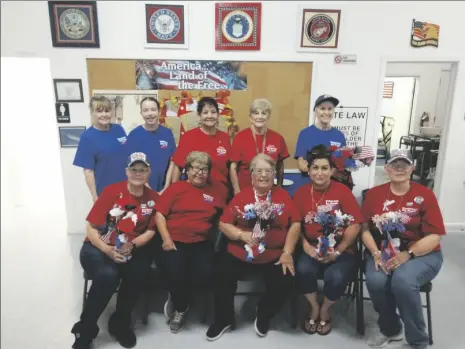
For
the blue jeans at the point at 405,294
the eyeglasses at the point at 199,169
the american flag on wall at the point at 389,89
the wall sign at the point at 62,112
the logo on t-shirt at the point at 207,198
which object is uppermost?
the american flag on wall at the point at 389,89

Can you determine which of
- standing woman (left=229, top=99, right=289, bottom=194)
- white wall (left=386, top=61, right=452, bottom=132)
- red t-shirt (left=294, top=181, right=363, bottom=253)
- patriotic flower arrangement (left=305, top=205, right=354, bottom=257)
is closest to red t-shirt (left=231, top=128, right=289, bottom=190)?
standing woman (left=229, top=99, right=289, bottom=194)

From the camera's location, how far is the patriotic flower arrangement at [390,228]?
1.95 meters

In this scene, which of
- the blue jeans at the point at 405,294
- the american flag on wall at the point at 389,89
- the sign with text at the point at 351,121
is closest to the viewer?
the blue jeans at the point at 405,294

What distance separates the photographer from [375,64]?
10.8 ft

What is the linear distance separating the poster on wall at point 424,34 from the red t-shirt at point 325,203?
6.69ft

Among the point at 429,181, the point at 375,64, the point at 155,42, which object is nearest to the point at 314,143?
the point at 375,64

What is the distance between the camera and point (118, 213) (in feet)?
6.60

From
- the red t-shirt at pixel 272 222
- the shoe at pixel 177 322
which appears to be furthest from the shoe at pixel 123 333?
the red t-shirt at pixel 272 222

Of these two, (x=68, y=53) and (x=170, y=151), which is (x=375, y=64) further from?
(x=68, y=53)

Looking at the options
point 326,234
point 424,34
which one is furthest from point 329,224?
point 424,34

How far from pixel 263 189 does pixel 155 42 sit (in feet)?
6.08

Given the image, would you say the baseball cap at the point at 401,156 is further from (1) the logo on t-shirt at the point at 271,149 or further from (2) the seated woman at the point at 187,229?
(2) the seated woman at the point at 187,229

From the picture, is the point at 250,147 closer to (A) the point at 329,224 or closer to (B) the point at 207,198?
(B) the point at 207,198

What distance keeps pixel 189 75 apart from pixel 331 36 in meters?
1.35
